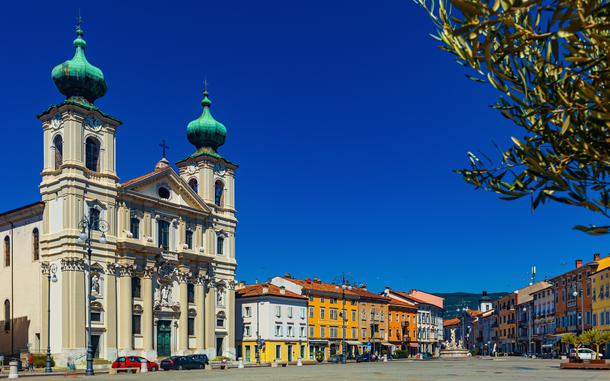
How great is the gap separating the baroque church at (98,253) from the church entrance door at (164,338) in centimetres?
10

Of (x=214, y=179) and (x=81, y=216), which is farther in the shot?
(x=214, y=179)

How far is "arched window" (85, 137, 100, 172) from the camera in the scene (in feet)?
208

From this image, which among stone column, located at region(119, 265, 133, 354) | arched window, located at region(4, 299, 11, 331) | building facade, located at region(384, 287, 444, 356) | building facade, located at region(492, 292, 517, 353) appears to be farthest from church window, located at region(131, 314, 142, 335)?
building facade, located at region(492, 292, 517, 353)

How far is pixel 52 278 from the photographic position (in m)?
59.4

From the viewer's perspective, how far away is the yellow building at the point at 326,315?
304 ft

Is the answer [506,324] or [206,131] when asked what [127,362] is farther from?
[506,324]

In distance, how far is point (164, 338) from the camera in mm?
69188

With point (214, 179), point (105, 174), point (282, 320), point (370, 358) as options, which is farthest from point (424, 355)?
point (105, 174)

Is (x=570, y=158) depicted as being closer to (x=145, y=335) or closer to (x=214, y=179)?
(x=145, y=335)

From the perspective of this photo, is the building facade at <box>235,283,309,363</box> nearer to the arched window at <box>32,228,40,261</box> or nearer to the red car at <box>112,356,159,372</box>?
the red car at <box>112,356,159,372</box>

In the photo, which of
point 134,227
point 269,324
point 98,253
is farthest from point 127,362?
point 269,324

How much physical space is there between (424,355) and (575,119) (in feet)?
312

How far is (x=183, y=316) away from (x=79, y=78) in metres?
25.2

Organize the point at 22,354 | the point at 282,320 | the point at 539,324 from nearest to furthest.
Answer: the point at 22,354 → the point at 282,320 → the point at 539,324
